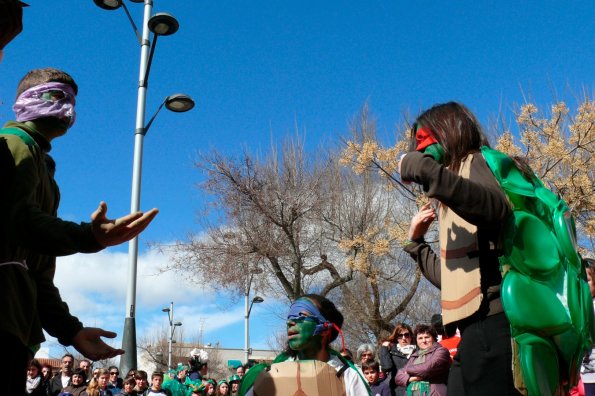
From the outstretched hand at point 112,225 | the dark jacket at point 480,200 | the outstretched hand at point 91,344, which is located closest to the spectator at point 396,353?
the dark jacket at point 480,200

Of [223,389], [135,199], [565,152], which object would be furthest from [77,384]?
[565,152]

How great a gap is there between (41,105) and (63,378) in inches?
326

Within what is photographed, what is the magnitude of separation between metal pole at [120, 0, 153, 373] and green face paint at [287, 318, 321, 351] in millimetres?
4837

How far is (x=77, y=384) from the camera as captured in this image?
9133mm

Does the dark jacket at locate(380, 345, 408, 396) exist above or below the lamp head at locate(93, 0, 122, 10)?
below

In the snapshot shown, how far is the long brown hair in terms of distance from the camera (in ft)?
8.85

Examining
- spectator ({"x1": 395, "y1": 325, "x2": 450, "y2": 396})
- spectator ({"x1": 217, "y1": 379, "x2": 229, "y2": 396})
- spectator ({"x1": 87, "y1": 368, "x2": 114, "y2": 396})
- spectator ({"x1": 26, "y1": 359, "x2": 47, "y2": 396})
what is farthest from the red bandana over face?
spectator ({"x1": 217, "y1": 379, "x2": 229, "y2": 396})

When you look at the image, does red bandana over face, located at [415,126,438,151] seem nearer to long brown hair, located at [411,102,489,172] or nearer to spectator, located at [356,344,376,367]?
long brown hair, located at [411,102,489,172]

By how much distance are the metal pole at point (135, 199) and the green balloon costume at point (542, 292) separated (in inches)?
268

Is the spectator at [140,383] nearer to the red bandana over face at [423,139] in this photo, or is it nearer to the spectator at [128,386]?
the spectator at [128,386]

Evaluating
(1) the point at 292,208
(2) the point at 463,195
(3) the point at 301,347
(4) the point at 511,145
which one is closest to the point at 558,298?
(2) the point at 463,195

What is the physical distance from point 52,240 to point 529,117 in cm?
1578

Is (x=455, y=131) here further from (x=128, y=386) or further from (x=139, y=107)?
(x=139, y=107)

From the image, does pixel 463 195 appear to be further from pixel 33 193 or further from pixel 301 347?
pixel 301 347
